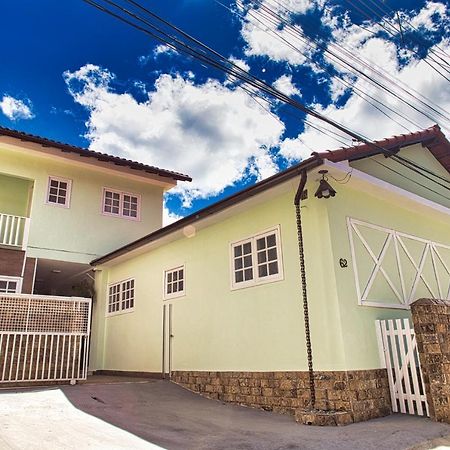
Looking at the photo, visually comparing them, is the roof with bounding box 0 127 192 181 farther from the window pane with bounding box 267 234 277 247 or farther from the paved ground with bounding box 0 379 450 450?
the window pane with bounding box 267 234 277 247

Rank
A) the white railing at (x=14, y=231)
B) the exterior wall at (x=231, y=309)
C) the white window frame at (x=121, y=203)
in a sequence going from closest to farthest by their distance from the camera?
1. the exterior wall at (x=231, y=309)
2. the white railing at (x=14, y=231)
3. the white window frame at (x=121, y=203)

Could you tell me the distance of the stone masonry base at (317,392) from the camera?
584 cm

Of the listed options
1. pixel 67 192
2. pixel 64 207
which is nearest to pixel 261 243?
pixel 64 207

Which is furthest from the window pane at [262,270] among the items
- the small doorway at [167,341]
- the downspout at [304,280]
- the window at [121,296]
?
the window at [121,296]

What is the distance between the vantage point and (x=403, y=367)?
243 inches

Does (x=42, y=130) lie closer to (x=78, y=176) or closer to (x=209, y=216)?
(x=78, y=176)

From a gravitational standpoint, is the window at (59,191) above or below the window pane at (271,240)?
above

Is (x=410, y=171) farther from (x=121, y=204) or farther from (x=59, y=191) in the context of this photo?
(x=59, y=191)

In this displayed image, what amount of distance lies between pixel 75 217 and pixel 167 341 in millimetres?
5701

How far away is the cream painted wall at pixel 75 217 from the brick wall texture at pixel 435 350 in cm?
990

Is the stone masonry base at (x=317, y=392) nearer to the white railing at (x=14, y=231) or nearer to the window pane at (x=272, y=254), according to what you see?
the window pane at (x=272, y=254)

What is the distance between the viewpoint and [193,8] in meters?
6.52

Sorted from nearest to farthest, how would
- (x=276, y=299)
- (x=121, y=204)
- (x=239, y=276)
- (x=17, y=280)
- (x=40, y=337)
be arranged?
1. (x=276, y=299)
2. (x=239, y=276)
3. (x=40, y=337)
4. (x=17, y=280)
5. (x=121, y=204)

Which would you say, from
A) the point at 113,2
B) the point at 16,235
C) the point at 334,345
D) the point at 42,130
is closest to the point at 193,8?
the point at 113,2
